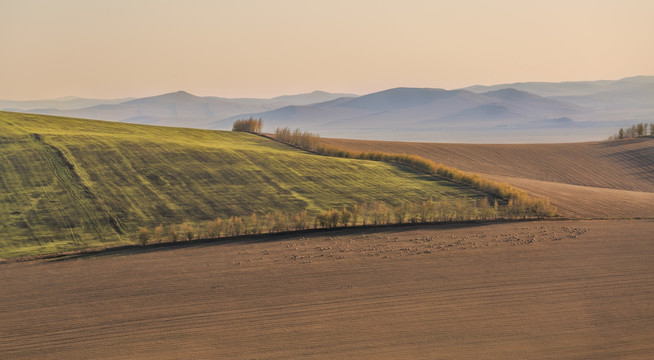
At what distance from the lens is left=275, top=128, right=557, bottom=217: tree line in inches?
1292

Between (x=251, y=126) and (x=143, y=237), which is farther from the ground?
(x=251, y=126)

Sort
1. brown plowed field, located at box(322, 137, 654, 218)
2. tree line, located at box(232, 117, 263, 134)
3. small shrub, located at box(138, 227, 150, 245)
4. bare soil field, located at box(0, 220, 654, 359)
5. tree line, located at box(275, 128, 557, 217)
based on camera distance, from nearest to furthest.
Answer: bare soil field, located at box(0, 220, 654, 359), small shrub, located at box(138, 227, 150, 245), tree line, located at box(275, 128, 557, 217), brown plowed field, located at box(322, 137, 654, 218), tree line, located at box(232, 117, 263, 134)

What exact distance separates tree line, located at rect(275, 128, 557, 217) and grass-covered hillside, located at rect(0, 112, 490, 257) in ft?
4.23

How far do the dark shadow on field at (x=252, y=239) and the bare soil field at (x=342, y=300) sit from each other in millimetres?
353

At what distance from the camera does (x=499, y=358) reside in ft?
45.0

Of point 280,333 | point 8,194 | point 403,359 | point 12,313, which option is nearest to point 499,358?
point 403,359

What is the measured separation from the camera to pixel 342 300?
17.8 meters

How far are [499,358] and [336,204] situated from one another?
20.5m

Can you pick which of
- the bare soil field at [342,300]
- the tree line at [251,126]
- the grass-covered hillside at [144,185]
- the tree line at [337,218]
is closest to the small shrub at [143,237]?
the tree line at [337,218]

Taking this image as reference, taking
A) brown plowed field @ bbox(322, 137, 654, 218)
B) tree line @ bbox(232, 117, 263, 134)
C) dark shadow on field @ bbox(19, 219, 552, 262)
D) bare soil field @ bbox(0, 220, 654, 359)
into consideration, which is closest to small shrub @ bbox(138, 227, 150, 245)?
dark shadow on field @ bbox(19, 219, 552, 262)

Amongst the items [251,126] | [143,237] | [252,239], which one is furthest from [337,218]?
[251,126]

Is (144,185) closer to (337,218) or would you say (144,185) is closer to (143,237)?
(143,237)

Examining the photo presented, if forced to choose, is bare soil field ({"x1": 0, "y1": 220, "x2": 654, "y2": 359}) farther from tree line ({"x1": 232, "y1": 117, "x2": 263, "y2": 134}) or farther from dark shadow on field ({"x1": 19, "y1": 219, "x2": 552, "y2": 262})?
tree line ({"x1": 232, "y1": 117, "x2": 263, "y2": 134})

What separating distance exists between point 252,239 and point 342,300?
9.52 metres
